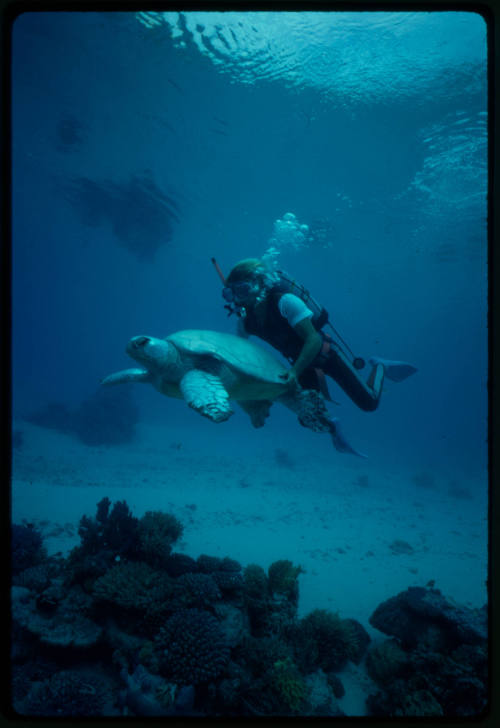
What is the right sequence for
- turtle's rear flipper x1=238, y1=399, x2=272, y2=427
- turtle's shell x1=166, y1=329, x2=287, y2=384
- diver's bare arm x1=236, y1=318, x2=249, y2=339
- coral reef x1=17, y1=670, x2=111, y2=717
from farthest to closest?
turtle's rear flipper x1=238, y1=399, x2=272, y2=427, diver's bare arm x1=236, y1=318, x2=249, y2=339, turtle's shell x1=166, y1=329, x2=287, y2=384, coral reef x1=17, y1=670, x2=111, y2=717

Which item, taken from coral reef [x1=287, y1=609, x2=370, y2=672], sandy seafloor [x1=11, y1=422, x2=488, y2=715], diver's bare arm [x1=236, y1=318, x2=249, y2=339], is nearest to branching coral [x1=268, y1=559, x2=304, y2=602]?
coral reef [x1=287, y1=609, x2=370, y2=672]

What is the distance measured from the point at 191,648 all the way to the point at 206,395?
2.23 m

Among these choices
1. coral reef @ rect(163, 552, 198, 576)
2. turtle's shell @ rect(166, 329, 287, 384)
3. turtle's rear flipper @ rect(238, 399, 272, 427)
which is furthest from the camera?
turtle's rear flipper @ rect(238, 399, 272, 427)

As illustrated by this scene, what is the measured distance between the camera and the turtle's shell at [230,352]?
14.2 ft

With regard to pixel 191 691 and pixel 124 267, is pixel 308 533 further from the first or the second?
pixel 124 267

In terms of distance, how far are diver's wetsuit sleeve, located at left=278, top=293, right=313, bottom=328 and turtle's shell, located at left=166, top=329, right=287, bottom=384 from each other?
2.46ft

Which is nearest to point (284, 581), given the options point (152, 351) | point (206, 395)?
point (206, 395)

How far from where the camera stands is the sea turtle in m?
4.12

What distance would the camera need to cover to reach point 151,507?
8.16 meters

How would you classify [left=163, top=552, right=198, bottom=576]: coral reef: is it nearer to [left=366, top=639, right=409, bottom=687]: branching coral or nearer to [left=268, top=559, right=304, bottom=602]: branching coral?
[left=268, top=559, right=304, bottom=602]: branching coral

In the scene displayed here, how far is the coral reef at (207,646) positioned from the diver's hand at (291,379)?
2386 mm

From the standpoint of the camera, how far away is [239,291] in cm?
445

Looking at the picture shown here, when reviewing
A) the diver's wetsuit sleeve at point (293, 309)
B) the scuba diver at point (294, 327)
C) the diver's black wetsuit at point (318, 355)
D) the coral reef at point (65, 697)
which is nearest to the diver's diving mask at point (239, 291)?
the scuba diver at point (294, 327)
